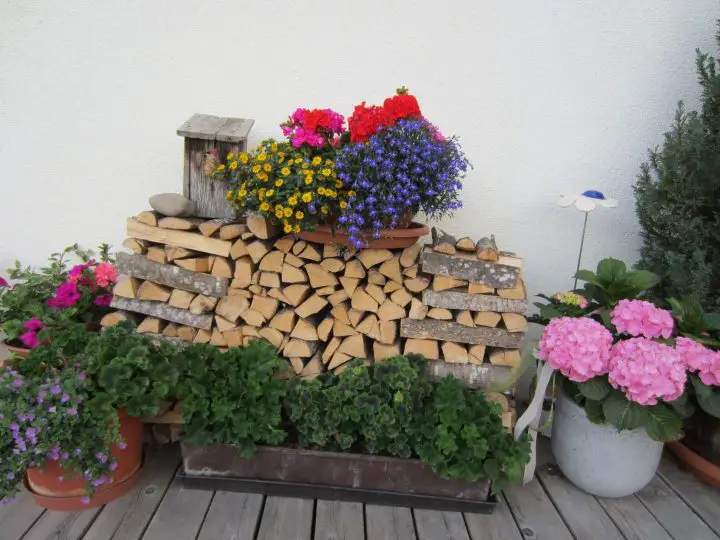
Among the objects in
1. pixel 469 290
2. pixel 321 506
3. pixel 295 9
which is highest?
pixel 295 9

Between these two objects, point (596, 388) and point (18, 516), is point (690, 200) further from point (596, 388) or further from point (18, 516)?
point (18, 516)

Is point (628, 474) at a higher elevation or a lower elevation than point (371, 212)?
lower

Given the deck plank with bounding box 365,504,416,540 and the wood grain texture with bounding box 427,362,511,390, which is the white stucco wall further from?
the deck plank with bounding box 365,504,416,540

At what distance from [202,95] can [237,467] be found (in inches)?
71.6

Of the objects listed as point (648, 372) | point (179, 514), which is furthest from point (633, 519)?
point (179, 514)

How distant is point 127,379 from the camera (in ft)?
5.82

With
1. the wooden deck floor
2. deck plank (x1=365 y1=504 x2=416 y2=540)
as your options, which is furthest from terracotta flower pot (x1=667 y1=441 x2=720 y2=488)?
deck plank (x1=365 y1=504 x2=416 y2=540)

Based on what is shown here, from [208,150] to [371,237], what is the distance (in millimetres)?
848

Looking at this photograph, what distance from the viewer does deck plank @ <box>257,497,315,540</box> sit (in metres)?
1.76

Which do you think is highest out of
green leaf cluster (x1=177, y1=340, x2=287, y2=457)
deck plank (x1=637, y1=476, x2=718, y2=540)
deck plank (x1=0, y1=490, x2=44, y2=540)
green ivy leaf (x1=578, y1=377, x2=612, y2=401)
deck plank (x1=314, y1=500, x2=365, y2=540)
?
green ivy leaf (x1=578, y1=377, x2=612, y2=401)

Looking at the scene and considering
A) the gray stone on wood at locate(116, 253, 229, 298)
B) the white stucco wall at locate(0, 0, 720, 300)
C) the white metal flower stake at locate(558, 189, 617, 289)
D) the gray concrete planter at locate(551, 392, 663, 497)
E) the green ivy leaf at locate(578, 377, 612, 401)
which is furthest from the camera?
the white stucco wall at locate(0, 0, 720, 300)

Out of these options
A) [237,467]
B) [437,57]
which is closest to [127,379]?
[237,467]

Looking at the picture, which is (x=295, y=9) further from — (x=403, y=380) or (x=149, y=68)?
(x=403, y=380)

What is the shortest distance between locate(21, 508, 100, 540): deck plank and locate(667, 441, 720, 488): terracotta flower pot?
2.62 m
